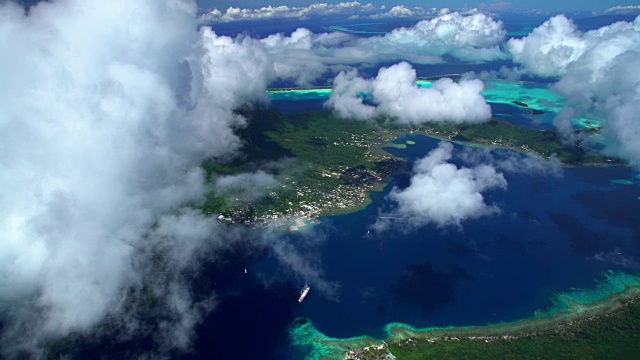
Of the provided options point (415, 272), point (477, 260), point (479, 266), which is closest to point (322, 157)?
point (415, 272)

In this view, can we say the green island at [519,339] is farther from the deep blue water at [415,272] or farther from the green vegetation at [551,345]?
the deep blue water at [415,272]

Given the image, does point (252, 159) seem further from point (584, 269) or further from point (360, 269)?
point (584, 269)

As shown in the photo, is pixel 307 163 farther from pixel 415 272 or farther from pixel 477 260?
pixel 477 260

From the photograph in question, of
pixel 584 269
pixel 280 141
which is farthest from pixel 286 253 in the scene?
pixel 280 141

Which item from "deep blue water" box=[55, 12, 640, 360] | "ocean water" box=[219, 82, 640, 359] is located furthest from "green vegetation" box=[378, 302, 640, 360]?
"deep blue water" box=[55, 12, 640, 360]

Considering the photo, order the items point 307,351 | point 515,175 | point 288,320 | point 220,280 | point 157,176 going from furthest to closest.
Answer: point 515,175, point 157,176, point 220,280, point 288,320, point 307,351

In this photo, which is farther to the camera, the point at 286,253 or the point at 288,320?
the point at 286,253
